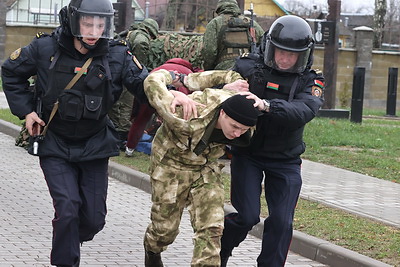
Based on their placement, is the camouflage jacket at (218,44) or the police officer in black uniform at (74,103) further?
the camouflage jacket at (218,44)

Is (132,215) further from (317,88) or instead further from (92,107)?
(317,88)

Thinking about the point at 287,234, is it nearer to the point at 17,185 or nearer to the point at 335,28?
the point at 17,185

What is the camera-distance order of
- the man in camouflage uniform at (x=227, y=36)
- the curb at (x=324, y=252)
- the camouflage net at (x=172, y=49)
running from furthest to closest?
the camouflage net at (x=172, y=49) → the man in camouflage uniform at (x=227, y=36) → the curb at (x=324, y=252)

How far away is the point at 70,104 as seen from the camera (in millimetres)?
5641

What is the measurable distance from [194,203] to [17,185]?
5.66 metres

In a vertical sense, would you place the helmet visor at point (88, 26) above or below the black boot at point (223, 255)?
above

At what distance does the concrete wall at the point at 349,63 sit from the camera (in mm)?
33844

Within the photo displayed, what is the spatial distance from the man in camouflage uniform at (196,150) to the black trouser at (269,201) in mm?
290

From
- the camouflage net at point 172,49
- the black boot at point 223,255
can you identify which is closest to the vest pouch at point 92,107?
the black boot at point 223,255

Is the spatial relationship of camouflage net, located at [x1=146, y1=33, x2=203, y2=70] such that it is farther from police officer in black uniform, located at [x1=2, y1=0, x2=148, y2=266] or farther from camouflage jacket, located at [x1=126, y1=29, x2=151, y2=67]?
police officer in black uniform, located at [x1=2, y1=0, x2=148, y2=266]

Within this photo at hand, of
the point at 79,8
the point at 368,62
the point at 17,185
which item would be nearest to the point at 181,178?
the point at 79,8

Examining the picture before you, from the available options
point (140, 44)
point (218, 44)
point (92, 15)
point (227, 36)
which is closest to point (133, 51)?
point (140, 44)

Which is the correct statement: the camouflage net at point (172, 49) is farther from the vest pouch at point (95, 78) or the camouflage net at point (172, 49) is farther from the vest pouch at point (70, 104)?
the vest pouch at point (70, 104)

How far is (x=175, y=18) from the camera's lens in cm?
2309
